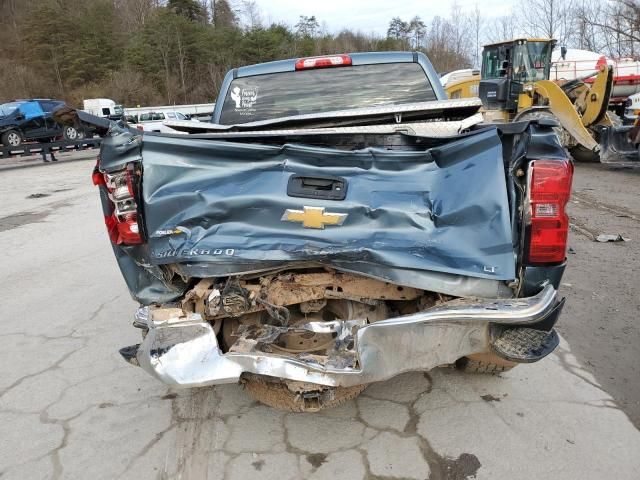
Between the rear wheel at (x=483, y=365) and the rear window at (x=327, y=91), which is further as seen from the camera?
the rear window at (x=327, y=91)

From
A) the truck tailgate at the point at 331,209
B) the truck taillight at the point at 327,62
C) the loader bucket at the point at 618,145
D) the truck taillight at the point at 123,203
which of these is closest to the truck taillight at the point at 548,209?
the truck tailgate at the point at 331,209

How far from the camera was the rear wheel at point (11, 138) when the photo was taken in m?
20.8

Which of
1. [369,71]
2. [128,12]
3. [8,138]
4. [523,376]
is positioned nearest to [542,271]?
[523,376]

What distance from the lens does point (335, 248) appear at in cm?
226

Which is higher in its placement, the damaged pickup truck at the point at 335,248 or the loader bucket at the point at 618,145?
the damaged pickup truck at the point at 335,248

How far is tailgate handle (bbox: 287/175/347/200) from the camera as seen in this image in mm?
2346

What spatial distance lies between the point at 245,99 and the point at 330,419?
2802 mm

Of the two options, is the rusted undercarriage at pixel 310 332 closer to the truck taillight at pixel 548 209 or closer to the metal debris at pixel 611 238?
the truck taillight at pixel 548 209

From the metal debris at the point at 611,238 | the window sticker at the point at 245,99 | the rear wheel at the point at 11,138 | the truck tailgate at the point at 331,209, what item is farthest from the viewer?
the rear wheel at the point at 11,138

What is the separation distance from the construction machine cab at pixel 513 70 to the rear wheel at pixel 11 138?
19384 mm

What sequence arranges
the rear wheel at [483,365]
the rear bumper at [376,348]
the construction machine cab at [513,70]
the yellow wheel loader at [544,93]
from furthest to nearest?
the construction machine cab at [513,70]
the yellow wheel loader at [544,93]
the rear wheel at [483,365]
the rear bumper at [376,348]

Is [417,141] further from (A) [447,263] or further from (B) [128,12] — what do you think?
(B) [128,12]

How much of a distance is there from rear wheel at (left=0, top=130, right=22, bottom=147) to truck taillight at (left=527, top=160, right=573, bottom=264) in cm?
2364

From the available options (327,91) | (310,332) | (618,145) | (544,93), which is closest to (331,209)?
(310,332)
